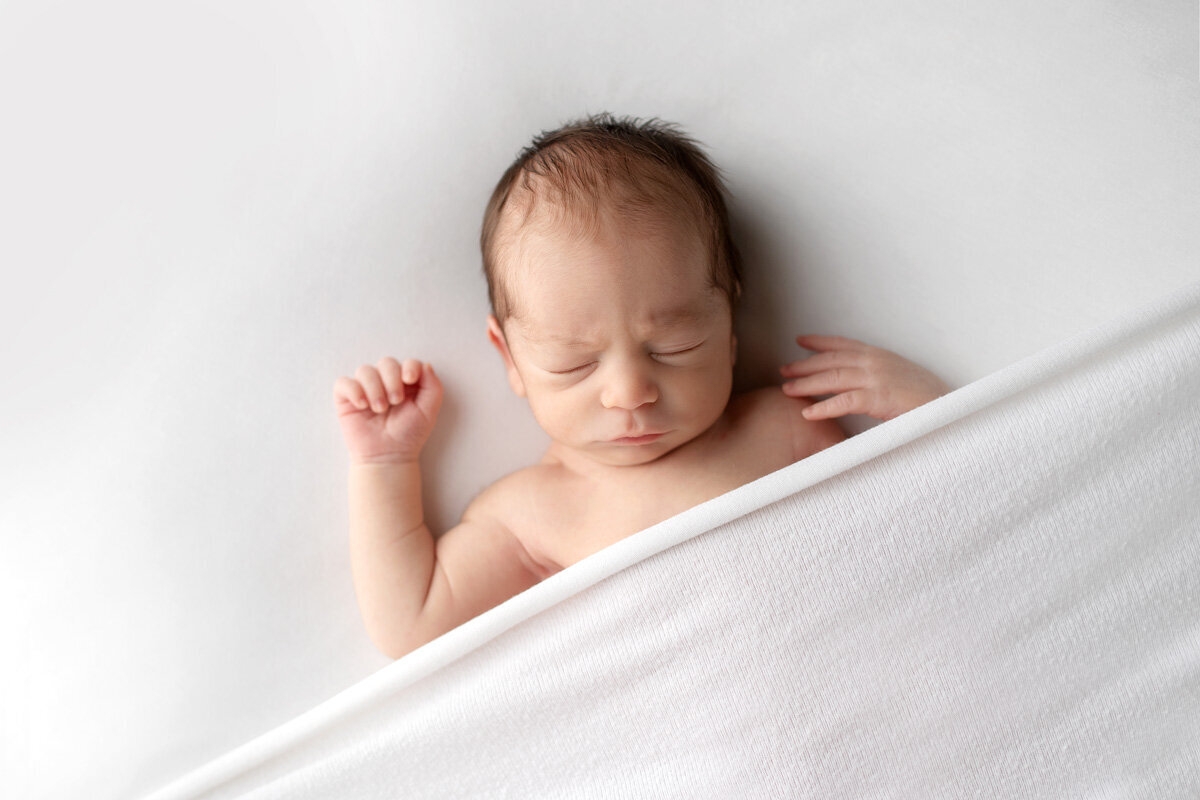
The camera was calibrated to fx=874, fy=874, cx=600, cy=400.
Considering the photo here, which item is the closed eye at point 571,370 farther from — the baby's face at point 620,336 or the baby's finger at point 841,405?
the baby's finger at point 841,405

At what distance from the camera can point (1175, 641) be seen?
3.06 feet

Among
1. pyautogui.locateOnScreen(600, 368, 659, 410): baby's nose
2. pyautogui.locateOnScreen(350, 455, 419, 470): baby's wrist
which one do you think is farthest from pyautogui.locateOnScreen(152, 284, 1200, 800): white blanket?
pyautogui.locateOnScreen(350, 455, 419, 470): baby's wrist

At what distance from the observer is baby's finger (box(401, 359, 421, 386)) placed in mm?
1103

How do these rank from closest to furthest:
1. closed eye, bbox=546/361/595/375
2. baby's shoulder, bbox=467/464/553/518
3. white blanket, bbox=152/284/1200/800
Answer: white blanket, bbox=152/284/1200/800
closed eye, bbox=546/361/595/375
baby's shoulder, bbox=467/464/553/518

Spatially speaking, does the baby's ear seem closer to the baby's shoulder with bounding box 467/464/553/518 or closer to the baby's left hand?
the baby's shoulder with bounding box 467/464/553/518

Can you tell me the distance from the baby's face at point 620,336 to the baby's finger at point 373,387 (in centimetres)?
18

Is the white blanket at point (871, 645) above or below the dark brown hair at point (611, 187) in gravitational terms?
below

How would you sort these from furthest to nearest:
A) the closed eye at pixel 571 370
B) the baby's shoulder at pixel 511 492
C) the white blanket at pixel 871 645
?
the baby's shoulder at pixel 511 492, the closed eye at pixel 571 370, the white blanket at pixel 871 645

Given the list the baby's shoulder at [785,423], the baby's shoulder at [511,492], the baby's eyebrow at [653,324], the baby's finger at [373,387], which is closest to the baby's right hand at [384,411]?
the baby's finger at [373,387]

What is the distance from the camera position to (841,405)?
3.55ft

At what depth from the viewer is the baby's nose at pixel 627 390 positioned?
37.8 inches

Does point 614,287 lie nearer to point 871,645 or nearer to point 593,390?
point 593,390

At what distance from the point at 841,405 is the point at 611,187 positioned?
1.28 ft

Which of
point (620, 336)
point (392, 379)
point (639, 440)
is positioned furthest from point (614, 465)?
point (392, 379)
